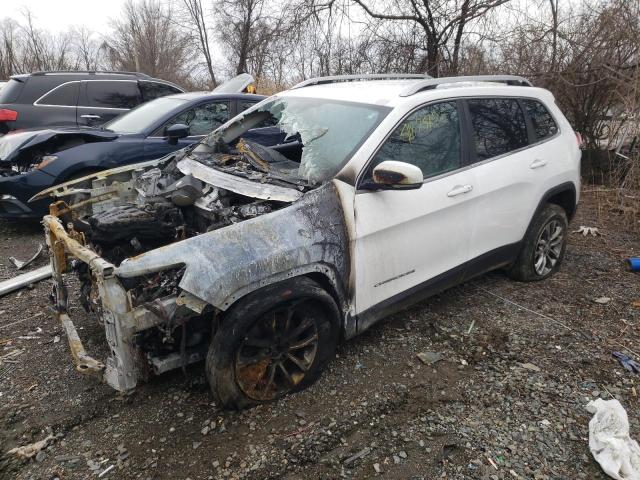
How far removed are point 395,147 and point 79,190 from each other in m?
2.35

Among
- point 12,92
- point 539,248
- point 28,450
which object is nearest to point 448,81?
point 539,248

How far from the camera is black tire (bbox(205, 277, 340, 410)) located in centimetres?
242

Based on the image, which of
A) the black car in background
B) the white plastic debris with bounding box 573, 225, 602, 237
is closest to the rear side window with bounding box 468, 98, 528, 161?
the white plastic debris with bounding box 573, 225, 602, 237

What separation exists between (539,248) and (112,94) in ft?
23.3

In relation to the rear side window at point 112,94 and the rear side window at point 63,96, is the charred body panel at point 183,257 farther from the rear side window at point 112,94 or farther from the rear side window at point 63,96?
the rear side window at point 112,94

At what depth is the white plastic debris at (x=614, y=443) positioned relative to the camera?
2.30 metres

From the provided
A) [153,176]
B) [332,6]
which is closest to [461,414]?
[153,176]

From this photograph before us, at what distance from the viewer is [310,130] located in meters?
3.27

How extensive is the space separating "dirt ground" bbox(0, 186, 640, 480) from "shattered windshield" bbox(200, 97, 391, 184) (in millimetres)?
1325

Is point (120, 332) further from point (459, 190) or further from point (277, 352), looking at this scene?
point (459, 190)

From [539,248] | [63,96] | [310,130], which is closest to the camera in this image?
[310,130]

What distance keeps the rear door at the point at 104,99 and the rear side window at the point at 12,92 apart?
33.1 inches

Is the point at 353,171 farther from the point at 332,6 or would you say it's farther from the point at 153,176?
the point at 332,6

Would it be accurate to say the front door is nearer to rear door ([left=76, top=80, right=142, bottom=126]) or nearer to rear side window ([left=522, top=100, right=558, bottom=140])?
rear side window ([left=522, top=100, right=558, bottom=140])
